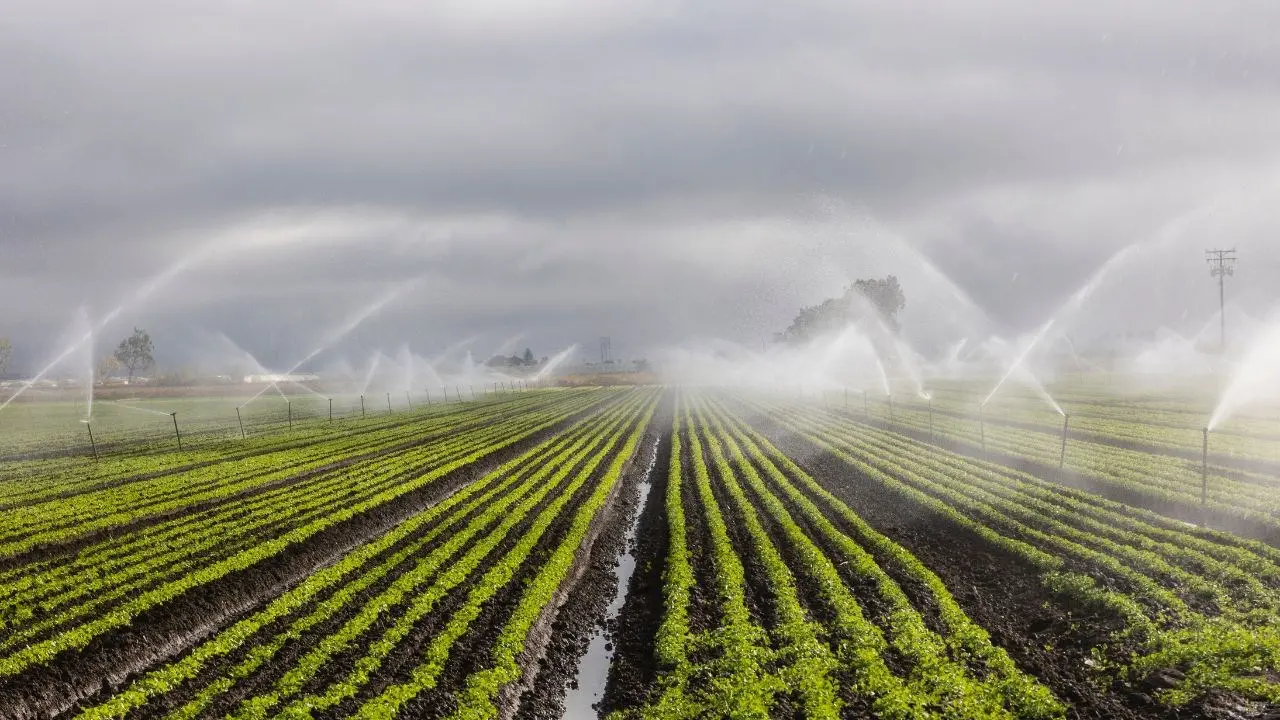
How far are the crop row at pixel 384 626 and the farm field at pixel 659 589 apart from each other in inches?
3.7

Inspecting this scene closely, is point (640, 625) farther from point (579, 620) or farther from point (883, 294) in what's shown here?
point (883, 294)

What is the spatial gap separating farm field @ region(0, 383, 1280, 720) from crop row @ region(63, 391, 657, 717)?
0.31 ft

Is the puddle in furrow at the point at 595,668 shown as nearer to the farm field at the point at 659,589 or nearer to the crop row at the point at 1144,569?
the farm field at the point at 659,589

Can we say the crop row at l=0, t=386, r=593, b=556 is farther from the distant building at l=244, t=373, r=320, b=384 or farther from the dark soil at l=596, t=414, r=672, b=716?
the distant building at l=244, t=373, r=320, b=384

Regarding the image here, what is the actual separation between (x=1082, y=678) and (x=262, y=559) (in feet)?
67.5

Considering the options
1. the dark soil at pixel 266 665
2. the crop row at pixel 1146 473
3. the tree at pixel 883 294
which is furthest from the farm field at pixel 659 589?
the tree at pixel 883 294

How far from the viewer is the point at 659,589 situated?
21.9 metres

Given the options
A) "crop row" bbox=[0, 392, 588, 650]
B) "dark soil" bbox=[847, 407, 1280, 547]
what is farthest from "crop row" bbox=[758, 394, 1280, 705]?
"crop row" bbox=[0, 392, 588, 650]

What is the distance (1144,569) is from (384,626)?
17504mm

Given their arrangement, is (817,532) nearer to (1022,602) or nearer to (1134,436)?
(1022,602)

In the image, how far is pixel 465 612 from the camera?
1888 centimetres

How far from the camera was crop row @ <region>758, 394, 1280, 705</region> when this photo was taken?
572 inches

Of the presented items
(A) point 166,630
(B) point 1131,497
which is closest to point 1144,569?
(B) point 1131,497

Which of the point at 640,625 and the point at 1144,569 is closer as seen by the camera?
the point at 640,625
